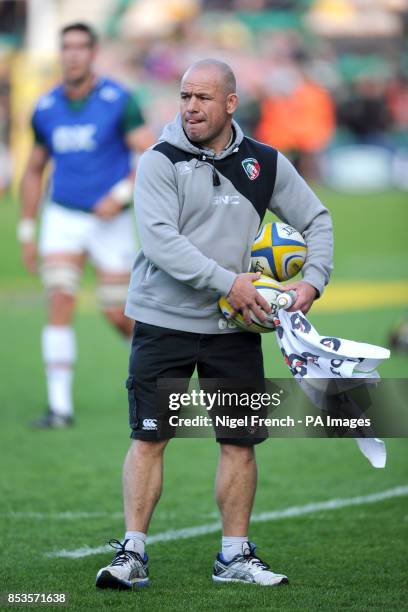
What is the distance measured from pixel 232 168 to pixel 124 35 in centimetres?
3367

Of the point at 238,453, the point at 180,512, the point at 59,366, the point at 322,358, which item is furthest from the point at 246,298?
the point at 59,366

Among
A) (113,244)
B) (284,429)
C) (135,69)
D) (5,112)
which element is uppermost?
(135,69)

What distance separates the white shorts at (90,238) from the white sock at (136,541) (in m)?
3.98

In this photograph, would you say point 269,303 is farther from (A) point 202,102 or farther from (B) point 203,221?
(A) point 202,102

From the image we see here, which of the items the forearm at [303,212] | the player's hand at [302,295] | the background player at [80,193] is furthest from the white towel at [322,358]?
the background player at [80,193]

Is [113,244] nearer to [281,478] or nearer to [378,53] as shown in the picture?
[281,478]

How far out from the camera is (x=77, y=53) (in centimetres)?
887

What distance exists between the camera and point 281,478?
25.1 feet

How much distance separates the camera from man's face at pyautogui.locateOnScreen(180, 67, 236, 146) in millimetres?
5184

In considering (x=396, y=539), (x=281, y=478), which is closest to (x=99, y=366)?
(x=281, y=478)

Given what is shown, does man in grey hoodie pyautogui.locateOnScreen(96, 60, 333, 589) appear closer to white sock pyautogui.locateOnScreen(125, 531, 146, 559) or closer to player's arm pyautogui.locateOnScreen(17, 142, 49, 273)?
white sock pyautogui.locateOnScreen(125, 531, 146, 559)

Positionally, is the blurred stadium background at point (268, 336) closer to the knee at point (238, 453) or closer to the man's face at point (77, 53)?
the knee at point (238, 453)

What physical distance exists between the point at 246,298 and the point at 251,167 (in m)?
0.61

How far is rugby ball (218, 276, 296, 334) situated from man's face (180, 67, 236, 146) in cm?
64
